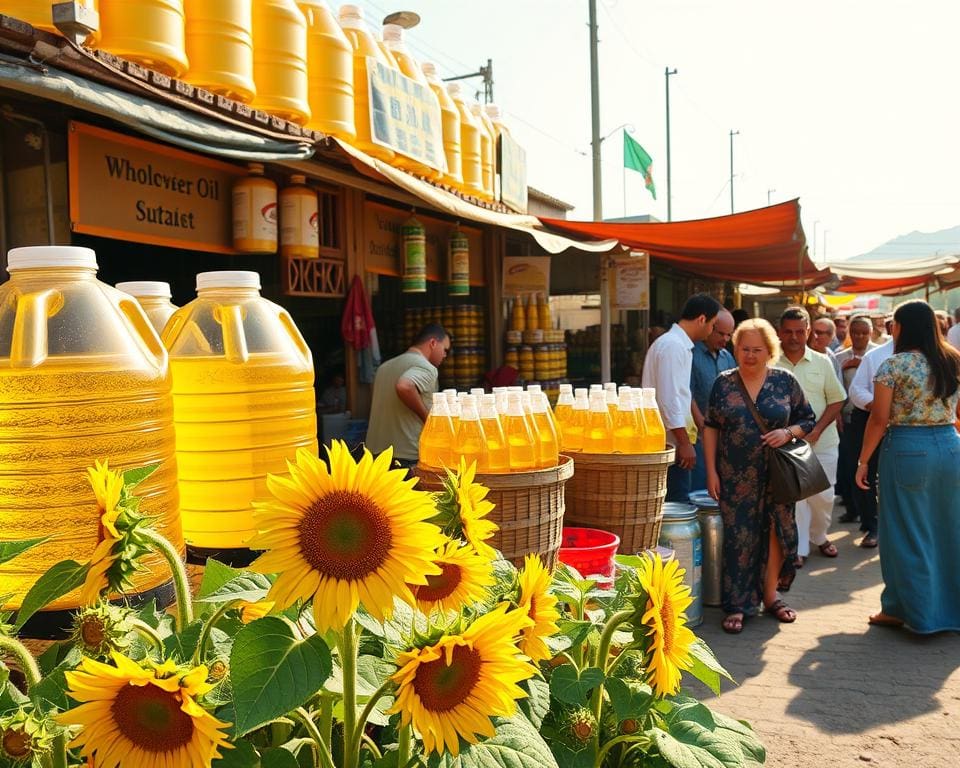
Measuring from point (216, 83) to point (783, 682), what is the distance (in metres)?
4.35

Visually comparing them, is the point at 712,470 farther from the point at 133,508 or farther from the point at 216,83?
the point at 133,508

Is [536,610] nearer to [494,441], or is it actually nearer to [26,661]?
[26,661]

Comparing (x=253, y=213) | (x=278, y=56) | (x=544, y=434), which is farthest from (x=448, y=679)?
(x=278, y=56)

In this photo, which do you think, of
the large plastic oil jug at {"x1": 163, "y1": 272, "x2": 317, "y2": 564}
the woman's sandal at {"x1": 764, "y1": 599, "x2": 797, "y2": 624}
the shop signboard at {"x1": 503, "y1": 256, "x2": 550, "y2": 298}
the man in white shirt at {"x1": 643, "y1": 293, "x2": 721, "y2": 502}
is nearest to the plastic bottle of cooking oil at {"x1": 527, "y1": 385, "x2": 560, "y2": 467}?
the large plastic oil jug at {"x1": 163, "y1": 272, "x2": 317, "y2": 564}

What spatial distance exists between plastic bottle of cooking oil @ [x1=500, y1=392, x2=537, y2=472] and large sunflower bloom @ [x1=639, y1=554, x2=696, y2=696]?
1427 millimetres

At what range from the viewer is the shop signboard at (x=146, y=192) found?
345 centimetres

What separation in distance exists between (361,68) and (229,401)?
13.0ft

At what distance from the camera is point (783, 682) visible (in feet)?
14.0

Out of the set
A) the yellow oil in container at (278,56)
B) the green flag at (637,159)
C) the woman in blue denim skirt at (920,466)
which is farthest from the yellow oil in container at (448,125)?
the green flag at (637,159)

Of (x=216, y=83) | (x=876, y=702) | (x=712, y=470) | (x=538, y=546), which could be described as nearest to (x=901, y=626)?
(x=876, y=702)

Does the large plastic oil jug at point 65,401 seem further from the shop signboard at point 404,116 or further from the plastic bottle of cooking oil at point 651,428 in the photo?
the shop signboard at point 404,116

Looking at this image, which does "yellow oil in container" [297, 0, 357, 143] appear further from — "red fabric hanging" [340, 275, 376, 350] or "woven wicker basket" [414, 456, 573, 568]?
"woven wicker basket" [414, 456, 573, 568]

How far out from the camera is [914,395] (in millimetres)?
4758

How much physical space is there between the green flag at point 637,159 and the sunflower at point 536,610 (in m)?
16.0
